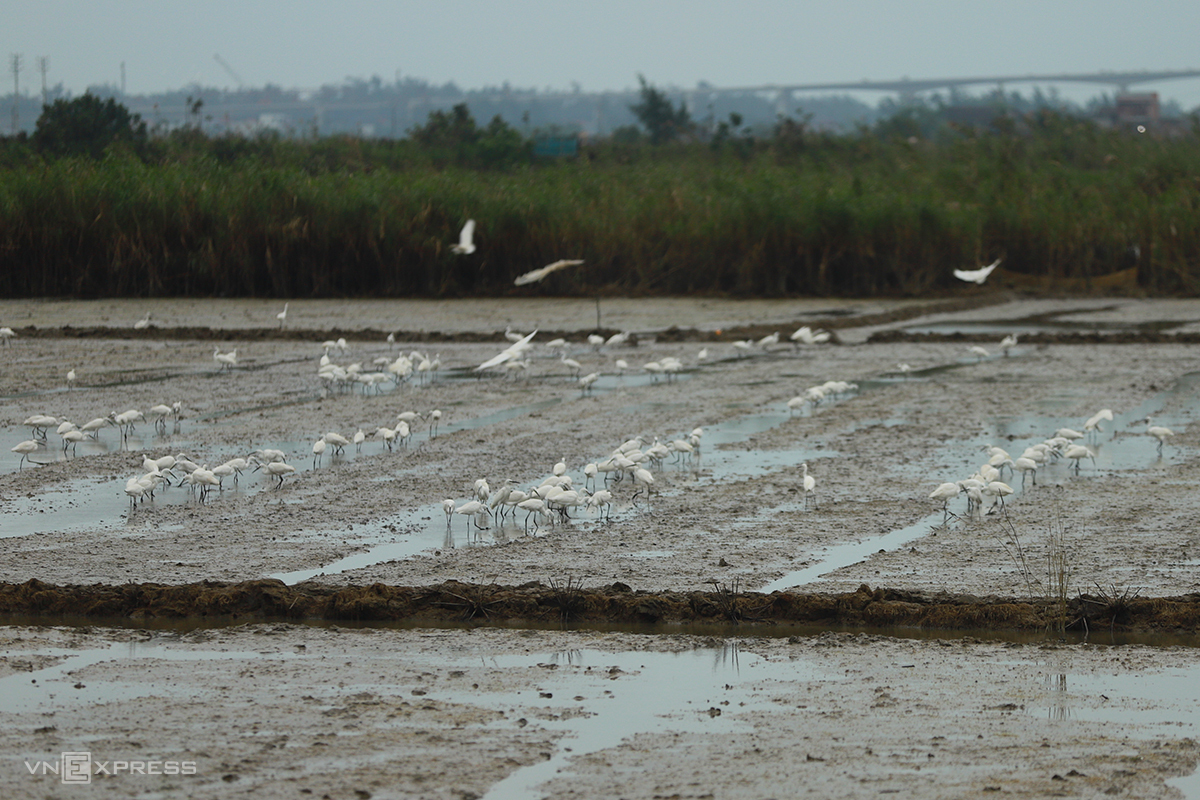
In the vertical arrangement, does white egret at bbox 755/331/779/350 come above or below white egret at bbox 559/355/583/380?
above

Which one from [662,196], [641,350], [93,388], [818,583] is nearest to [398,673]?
[818,583]

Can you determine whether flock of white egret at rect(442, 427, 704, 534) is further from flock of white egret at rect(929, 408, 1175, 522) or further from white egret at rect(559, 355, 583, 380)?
white egret at rect(559, 355, 583, 380)

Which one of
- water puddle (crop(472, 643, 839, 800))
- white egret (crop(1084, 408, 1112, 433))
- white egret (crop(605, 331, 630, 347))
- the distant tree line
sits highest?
the distant tree line

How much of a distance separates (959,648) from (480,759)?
7.42ft

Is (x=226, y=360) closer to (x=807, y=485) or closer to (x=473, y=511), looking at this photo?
(x=473, y=511)

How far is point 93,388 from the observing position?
1384cm

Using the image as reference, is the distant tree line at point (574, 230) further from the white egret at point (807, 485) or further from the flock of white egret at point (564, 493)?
the white egret at point (807, 485)

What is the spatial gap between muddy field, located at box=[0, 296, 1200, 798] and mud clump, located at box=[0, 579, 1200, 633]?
0.8 inches

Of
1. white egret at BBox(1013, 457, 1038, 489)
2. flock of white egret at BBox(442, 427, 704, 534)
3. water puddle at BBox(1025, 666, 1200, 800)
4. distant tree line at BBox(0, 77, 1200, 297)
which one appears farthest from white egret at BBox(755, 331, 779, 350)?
water puddle at BBox(1025, 666, 1200, 800)

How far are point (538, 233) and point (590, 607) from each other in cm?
1931

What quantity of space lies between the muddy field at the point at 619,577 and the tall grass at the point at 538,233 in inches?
363

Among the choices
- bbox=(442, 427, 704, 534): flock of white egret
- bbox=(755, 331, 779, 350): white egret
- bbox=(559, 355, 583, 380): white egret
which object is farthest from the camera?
bbox=(755, 331, 779, 350): white egret

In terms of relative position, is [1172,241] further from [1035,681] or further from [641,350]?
[1035,681]

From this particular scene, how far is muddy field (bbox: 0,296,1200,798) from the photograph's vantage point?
14.6ft
